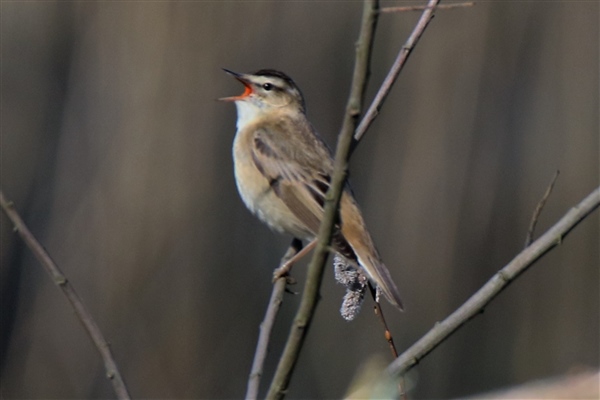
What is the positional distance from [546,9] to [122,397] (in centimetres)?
404

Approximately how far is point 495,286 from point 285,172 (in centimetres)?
169

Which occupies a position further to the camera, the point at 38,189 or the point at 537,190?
the point at 537,190

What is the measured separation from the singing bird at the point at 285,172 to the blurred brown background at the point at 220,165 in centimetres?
115

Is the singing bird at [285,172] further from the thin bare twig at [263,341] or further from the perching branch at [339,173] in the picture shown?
the perching branch at [339,173]

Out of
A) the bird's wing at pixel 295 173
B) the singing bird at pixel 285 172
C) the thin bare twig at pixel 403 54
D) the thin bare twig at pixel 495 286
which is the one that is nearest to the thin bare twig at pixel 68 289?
the thin bare twig at pixel 495 286

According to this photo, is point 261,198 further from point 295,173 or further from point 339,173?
point 339,173

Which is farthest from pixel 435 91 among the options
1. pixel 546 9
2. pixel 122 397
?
pixel 122 397

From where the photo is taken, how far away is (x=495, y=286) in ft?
6.74

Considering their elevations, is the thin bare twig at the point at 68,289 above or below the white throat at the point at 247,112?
below

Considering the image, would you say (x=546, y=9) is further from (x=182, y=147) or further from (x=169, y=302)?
(x=169, y=302)

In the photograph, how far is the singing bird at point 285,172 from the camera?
10.8 ft

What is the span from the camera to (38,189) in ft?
17.0

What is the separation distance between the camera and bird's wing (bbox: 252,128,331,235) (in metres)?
3.49

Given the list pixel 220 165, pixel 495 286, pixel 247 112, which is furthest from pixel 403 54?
pixel 220 165
